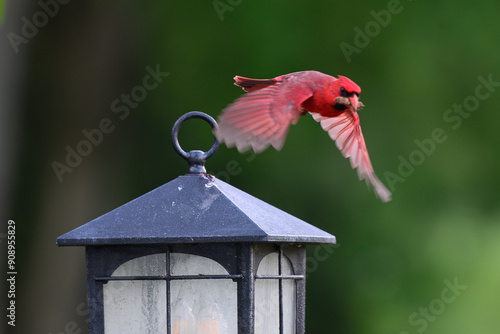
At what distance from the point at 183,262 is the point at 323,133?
3.38 metres

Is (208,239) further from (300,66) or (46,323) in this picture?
(300,66)

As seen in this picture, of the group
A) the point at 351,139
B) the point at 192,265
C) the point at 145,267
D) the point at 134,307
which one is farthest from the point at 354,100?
the point at 134,307

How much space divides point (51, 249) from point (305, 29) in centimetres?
231

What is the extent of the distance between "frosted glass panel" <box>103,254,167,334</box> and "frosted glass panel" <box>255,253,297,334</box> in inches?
11.6

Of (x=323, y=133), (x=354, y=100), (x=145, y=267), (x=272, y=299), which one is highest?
(x=354, y=100)

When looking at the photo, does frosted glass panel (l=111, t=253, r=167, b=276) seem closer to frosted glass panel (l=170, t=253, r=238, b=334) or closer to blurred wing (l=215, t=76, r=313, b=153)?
frosted glass panel (l=170, t=253, r=238, b=334)

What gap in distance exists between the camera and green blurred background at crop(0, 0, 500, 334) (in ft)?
17.8

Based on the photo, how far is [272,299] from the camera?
2.64 meters

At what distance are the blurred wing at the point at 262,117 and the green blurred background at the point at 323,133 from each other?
324 centimetres

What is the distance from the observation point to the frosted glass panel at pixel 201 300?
96.3 inches

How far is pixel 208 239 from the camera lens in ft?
7.72

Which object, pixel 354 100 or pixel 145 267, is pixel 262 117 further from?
pixel 145 267

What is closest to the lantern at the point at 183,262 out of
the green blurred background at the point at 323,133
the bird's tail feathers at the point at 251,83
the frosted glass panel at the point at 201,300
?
the frosted glass panel at the point at 201,300

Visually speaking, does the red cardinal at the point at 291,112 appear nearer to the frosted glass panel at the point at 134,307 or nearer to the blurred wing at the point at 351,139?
the blurred wing at the point at 351,139
